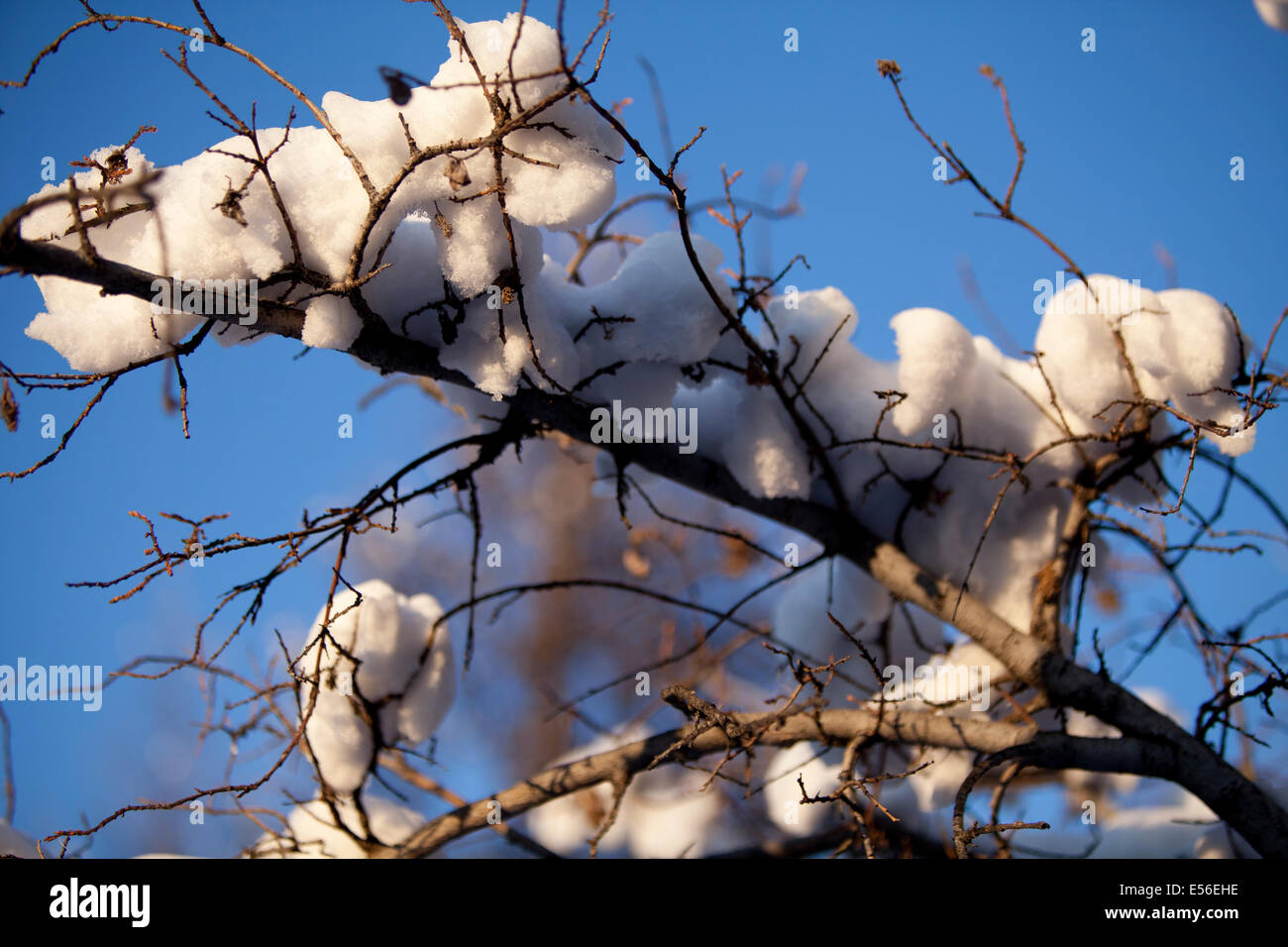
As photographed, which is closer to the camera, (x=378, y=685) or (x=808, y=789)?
(x=378, y=685)

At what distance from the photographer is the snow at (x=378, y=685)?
213 centimetres

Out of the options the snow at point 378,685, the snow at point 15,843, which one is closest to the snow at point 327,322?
the snow at point 378,685

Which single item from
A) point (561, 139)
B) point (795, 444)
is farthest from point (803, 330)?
point (561, 139)

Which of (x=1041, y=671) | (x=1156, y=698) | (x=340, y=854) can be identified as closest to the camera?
(x=1041, y=671)

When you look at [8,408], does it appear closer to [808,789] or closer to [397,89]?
[397,89]

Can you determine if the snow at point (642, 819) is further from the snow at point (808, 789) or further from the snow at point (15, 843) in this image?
the snow at point (15, 843)

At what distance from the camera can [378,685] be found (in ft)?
7.12

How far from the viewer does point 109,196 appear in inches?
35.5

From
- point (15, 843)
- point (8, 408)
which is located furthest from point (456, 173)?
point (15, 843)

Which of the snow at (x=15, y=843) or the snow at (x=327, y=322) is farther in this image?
the snow at (x=15, y=843)

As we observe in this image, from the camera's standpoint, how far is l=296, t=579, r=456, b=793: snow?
213cm
